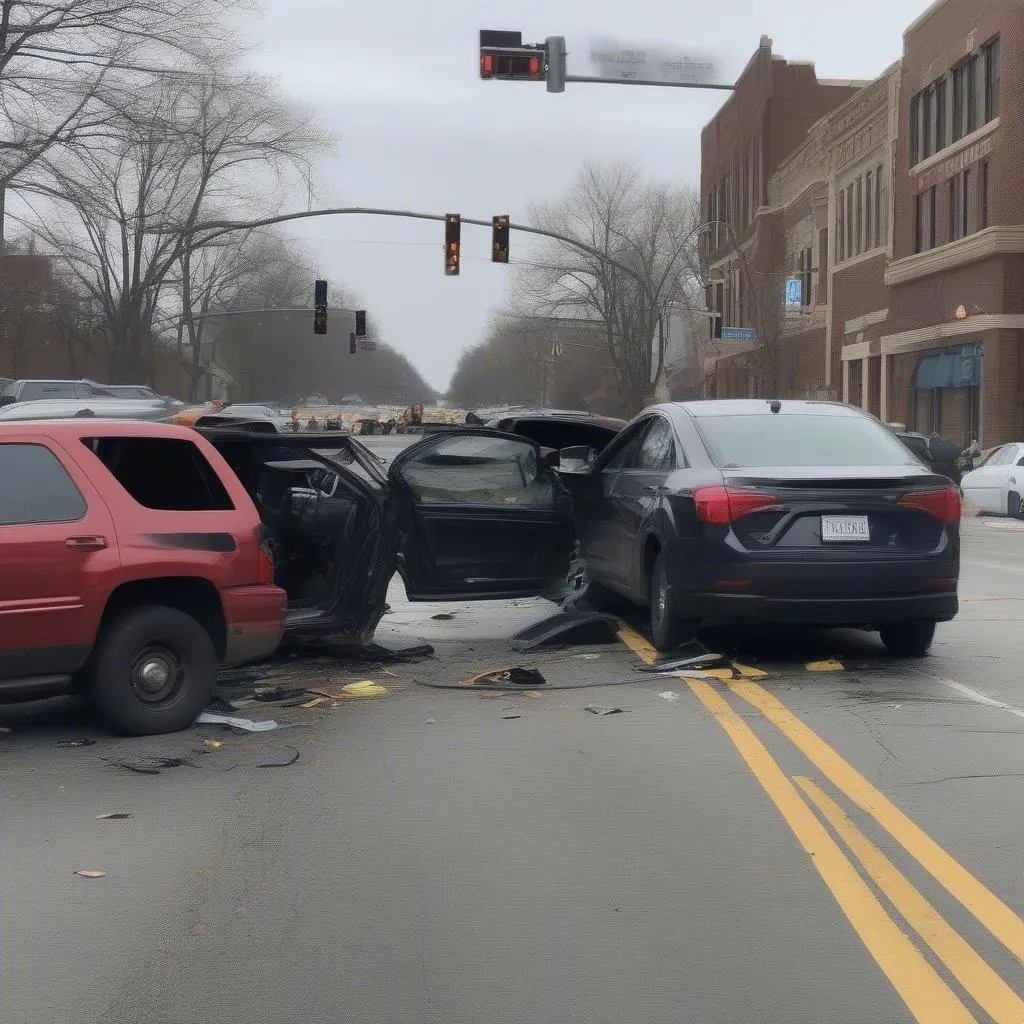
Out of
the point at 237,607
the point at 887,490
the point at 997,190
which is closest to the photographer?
the point at 237,607

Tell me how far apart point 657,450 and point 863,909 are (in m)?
6.26

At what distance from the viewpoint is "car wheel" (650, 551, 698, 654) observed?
10.0m

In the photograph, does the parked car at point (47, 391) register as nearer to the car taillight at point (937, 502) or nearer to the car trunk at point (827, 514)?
the car trunk at point (827, 514)

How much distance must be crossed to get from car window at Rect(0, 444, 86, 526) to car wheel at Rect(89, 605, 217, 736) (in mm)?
628

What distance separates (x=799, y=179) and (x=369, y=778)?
56127 millimetres

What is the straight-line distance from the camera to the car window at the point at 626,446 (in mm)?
11906

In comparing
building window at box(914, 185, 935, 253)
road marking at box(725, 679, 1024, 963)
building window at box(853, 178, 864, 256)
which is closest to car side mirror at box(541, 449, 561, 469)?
road marking at box(725, 679, 1024, 963)

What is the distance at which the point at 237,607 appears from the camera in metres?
8.34

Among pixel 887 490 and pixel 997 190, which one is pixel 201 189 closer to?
pixel 997 190

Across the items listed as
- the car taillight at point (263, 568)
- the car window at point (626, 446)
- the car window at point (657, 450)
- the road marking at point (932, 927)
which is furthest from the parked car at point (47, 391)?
the road marking at point (932, 927)

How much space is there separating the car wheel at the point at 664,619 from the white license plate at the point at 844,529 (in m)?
1.03

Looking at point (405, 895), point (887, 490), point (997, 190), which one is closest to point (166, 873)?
point (405, 895)

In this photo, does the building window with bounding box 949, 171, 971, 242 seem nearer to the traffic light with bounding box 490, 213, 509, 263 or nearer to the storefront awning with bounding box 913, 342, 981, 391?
the storefront awning with bounding box 913, 342, 981, 391

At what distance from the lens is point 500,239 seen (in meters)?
38.1
